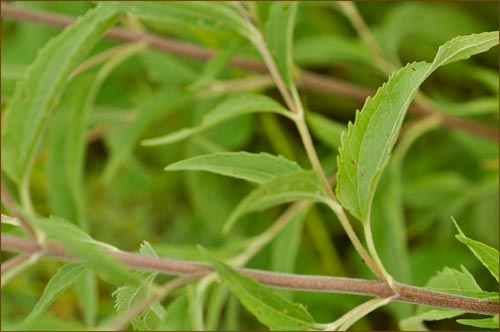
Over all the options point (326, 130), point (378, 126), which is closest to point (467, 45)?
point (378, 126)

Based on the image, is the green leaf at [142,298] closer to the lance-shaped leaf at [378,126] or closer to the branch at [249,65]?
the lance-shaped leaf at [378,126]

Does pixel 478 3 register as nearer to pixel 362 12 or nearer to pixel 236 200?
pixel 362 12

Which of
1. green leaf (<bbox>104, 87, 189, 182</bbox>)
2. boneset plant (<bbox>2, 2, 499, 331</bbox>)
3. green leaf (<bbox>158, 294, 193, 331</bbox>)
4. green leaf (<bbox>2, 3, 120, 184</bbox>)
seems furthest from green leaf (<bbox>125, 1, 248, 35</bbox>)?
green leaf (<bbox>104, 87, 189, 182</bbox>)

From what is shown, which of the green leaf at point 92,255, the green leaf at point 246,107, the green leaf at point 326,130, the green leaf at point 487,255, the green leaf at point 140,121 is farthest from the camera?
the green leaf at point 140,121

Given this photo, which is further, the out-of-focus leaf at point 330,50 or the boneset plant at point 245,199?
the out-of-focus leaf at point 330,50

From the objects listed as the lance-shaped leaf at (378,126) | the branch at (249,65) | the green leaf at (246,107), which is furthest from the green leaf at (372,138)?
the branch at (249,65)

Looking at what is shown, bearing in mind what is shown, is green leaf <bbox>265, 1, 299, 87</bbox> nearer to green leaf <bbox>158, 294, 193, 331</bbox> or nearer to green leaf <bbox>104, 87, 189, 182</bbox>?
green leaf <bbox>158, 294, 193, 331</bbox>
